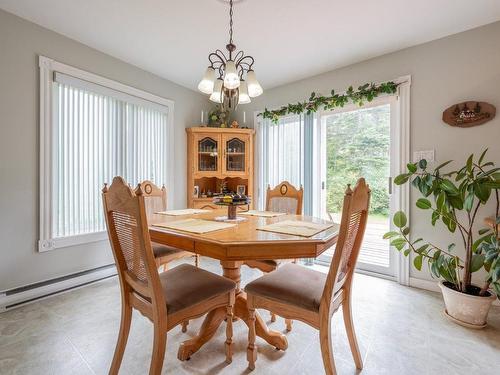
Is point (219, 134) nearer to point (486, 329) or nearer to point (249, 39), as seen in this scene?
point (249, 39)

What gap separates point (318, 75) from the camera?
3.10 metres

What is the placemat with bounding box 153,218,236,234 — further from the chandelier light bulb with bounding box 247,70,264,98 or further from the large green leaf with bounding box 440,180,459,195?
the large green leaf with bounding box 440,180,459,195

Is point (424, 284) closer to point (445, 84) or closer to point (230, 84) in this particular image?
point (445, 84)

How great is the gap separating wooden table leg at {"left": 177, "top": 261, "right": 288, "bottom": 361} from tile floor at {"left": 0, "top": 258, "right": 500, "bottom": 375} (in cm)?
5

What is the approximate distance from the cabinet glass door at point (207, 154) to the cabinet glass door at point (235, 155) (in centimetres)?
17

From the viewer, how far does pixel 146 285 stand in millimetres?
1162

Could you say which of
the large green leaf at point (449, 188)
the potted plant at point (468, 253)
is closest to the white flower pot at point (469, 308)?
the potted plant at point (468, 253)

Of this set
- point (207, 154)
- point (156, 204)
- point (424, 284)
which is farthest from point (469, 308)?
point (207, 154)

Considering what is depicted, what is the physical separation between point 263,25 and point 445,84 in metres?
1.77

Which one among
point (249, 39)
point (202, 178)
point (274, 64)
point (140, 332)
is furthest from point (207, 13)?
point (140, 332)

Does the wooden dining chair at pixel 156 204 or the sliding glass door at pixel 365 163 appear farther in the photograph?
the sliding glass door at pixel 365 163

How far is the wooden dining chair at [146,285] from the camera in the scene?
1093 mm

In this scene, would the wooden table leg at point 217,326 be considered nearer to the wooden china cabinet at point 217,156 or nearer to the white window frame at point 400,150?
the white window frame at point 400,150

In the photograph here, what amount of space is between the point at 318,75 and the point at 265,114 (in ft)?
2.73
